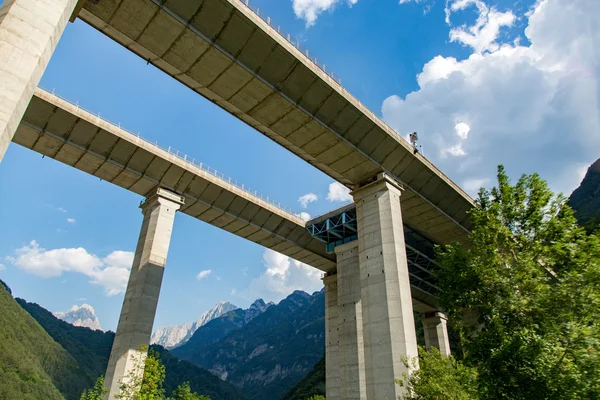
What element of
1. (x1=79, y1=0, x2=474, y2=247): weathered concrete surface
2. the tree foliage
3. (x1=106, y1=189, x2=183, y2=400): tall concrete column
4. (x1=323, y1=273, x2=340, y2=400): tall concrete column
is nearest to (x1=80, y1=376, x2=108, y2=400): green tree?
the tree foliage

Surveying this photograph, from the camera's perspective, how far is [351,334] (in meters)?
29.3

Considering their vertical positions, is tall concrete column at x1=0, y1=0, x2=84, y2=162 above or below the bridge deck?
below

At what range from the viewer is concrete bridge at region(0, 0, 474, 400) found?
51.9 ft

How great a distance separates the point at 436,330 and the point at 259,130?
40.3 m

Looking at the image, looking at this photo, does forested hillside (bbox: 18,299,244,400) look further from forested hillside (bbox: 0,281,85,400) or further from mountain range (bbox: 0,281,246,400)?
forested hillside (bbox: 0,281,85,400)

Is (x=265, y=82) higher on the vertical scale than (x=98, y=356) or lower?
lower

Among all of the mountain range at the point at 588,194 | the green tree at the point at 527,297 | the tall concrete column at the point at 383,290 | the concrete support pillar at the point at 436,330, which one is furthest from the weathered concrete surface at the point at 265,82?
the mountain range at the point at 588,194

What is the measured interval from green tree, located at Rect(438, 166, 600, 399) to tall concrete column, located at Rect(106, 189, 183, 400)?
17.0 metres

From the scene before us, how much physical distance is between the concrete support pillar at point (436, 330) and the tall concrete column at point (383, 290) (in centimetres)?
3182

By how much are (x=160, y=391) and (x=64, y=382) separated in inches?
5517

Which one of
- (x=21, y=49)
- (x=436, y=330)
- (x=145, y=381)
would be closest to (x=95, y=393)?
(x=145, y=381)

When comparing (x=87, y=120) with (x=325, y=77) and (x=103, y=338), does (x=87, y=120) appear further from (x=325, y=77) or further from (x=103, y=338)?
(x=103, y=338)

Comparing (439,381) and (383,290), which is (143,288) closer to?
(383,290)

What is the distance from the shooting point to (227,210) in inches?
1158
